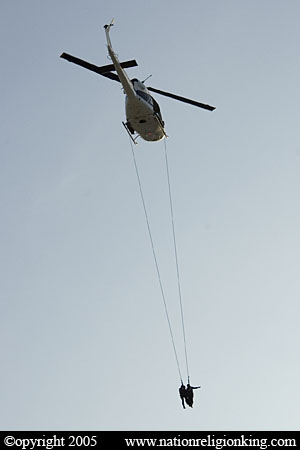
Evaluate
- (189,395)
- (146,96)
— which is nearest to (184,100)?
(146,96)

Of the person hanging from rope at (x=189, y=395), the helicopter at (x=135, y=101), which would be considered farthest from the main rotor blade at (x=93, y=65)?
the person hanging from rope at (x=189, y=395)

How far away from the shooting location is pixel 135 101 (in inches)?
1313

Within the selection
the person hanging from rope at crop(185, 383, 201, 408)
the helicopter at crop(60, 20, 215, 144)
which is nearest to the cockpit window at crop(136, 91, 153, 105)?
the helicopter at crop(60, 20, 215, 144)

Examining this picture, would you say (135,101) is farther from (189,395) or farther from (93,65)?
(189,395)

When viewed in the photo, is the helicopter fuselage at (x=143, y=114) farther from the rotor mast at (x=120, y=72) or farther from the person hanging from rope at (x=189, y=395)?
the person hanging from rope at (x=189, y=395)

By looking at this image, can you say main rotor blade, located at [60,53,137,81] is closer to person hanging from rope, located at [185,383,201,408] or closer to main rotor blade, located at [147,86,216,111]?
main rotor blade, located at [147,86,216,111]

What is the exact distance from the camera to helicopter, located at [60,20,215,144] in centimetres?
3262

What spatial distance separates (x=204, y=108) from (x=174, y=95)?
1553mm

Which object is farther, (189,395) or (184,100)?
(184,100)

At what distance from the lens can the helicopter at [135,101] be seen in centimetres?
3262
